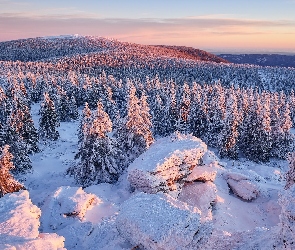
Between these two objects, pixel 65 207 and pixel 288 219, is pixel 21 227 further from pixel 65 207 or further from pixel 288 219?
pixel 288 219

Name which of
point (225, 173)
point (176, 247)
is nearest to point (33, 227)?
point (176, 247)

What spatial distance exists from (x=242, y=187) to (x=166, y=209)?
1379 cm

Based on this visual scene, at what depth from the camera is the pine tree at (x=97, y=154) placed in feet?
88.3

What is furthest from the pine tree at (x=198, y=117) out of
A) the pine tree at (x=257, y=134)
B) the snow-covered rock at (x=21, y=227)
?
the snow-covered rock at (x=21, y=227)

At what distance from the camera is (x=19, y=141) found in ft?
114

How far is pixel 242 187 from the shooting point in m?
25.6

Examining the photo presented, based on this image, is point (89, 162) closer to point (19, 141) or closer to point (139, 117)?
point (139, 117)

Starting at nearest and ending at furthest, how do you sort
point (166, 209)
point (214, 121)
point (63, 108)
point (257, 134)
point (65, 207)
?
point (166, 209)
point (65, 207)
point (257, 134)
point (214, 121)
point (63, 108)

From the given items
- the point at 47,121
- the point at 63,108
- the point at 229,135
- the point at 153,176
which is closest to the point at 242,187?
the point at 153,176

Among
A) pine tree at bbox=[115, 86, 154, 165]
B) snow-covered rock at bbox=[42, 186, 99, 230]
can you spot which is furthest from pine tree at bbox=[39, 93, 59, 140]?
snow-covered rock at bbox=[42, 186, 99, 230]

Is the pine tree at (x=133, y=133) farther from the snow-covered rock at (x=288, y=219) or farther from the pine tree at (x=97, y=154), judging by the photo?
the snow-covered rock at (x=288, y=219)

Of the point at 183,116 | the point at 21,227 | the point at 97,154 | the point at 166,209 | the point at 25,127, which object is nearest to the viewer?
the point at 21,227

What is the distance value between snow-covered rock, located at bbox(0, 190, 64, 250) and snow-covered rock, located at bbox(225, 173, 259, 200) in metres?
16.9

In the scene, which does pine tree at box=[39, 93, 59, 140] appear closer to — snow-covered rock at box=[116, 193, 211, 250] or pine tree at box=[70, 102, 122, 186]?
pine tree at box=[70, 102, 122, 186]
